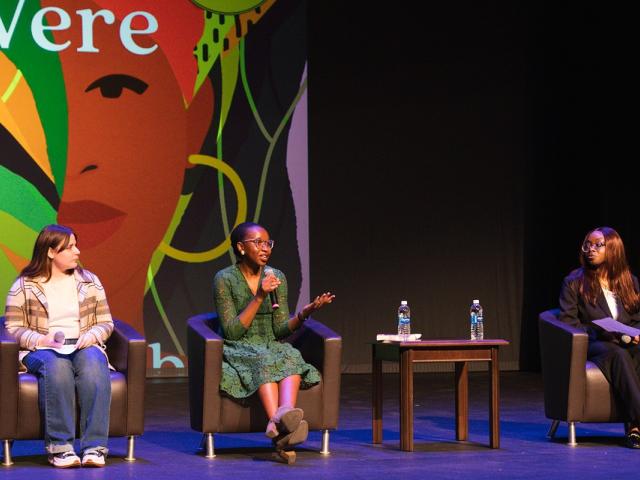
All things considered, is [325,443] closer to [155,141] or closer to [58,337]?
[58,337]

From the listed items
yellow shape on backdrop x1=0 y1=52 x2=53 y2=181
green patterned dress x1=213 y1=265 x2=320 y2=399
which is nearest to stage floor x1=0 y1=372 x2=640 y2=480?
green patterned dress x1=213 y1=265 x2=320 y2=399

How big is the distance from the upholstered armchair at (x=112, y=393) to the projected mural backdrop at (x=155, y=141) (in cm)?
330

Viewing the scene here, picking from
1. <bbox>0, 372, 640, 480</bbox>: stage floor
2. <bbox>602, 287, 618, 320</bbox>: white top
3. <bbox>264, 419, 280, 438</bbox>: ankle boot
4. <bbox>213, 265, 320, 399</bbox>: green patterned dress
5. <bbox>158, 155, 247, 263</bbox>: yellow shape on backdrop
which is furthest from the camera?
<bbox>158, 155, 247, 263</bbox>: yellow shape on backdrop

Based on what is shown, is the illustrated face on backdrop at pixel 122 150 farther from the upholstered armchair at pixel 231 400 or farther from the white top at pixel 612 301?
the white top at pixel 612 301

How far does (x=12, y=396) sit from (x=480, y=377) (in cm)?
486

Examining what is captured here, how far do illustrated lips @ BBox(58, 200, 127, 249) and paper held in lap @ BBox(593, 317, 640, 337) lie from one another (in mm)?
4010

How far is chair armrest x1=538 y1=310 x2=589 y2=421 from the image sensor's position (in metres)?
5.10

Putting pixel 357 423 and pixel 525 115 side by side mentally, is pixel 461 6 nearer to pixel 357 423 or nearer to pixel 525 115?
pixel 525 115

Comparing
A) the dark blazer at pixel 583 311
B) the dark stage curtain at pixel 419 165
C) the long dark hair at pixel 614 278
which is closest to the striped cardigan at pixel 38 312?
the dark blazer at pixel 583 311

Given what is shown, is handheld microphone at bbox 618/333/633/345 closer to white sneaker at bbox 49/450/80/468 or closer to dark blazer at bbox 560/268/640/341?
dark blazer at bbox 560/268/640/341

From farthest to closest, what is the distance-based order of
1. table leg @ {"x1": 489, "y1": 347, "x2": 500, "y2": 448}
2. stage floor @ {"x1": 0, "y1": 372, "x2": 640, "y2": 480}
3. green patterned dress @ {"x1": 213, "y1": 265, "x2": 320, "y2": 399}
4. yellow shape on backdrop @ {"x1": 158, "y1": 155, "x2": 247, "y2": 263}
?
yellow shape on backdrop @ {"x1": 158, "y1": 155, "x2": 247, "y2": 263}
table leg @ {"x1": 489, "y1": 347, "x2": 500, "y2": 448}
green patterned dress @ {"x1": 213, "y1": 265, "x2": 320, "y2": 399}
stage floor @ {"x1": 0, "y1": 372, "x2": 640, "y2": 480}

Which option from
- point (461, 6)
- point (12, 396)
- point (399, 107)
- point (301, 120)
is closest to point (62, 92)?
point (301, 120)

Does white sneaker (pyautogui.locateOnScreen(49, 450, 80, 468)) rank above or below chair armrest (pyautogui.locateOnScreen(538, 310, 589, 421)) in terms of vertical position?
below

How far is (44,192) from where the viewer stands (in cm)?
796
